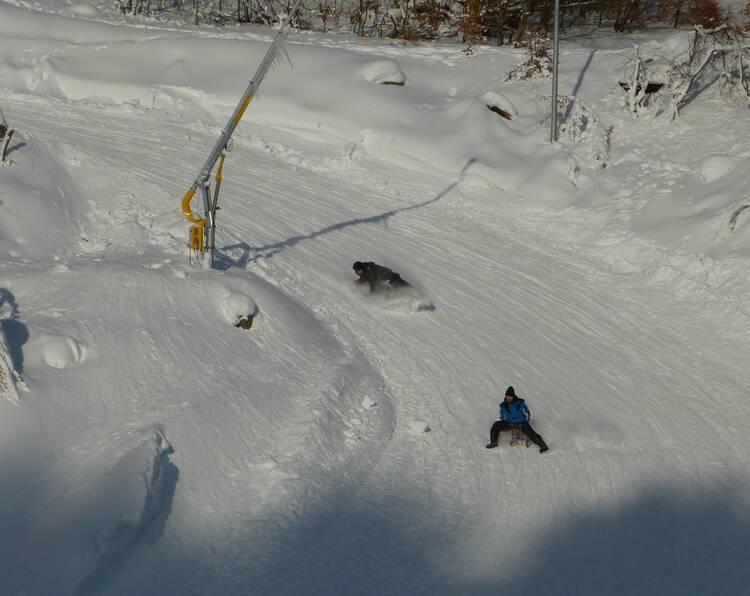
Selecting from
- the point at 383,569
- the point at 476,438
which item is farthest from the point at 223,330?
the point at 383,569

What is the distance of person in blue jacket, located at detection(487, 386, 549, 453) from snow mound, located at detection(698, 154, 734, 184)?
7797mm

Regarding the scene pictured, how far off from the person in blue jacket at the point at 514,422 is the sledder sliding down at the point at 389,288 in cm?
299

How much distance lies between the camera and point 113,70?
18.0 m

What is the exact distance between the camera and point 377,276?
11617mm

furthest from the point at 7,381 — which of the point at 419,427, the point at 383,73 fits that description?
the point at 383,73

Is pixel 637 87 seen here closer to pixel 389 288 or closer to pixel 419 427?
pixel 389 288

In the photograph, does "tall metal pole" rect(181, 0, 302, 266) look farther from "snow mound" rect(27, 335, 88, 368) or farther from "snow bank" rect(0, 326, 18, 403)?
"snow bank" rect(0, 326, 18, 403)

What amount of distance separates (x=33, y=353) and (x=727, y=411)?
752cm

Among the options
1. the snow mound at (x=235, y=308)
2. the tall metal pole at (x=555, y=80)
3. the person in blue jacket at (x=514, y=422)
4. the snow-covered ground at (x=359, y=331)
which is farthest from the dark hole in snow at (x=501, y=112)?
the person in blue jacket at (x=514, y=422)

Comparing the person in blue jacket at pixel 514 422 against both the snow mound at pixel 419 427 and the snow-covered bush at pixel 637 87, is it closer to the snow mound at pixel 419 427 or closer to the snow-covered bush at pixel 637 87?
the snow mound at pixel 419 427

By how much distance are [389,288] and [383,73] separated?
7.41m

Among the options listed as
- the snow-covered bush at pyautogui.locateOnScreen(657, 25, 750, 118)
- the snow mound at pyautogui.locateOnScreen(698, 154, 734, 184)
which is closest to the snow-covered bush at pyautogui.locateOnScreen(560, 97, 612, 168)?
the snow-covered bush at pyautogui.locateOnScreen(657, 25, 750, 118)

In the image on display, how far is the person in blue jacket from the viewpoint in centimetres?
882

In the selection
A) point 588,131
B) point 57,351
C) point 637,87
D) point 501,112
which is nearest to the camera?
point 57,351
